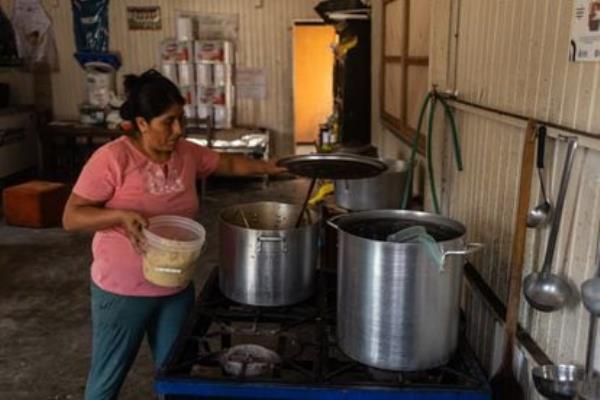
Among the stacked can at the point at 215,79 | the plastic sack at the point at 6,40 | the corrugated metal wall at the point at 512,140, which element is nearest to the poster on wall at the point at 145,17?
the stacked can at the point at 215,79

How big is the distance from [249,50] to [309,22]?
2.62 feet

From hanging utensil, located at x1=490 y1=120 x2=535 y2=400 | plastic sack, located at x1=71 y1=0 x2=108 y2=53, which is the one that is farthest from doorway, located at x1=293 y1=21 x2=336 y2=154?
hanging utensil, located at x1=490 y1=120 x2=535 y2=400

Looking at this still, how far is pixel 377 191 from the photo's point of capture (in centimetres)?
263

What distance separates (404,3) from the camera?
3.45m

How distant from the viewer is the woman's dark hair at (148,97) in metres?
1.66

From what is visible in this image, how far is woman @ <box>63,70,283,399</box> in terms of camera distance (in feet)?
5.40

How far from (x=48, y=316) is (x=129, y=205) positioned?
2.07m

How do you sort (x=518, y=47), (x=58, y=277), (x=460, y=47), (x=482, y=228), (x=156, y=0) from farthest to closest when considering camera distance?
(x=156, y=0) < (x=58, y=277) < (x=460, y=47) < (x=482, y=228) < (x=518, y=47)

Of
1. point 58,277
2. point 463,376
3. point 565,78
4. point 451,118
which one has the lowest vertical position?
point 58,277

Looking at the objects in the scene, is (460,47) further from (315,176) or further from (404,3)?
(404,3)

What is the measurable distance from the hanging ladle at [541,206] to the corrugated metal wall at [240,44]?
618cm

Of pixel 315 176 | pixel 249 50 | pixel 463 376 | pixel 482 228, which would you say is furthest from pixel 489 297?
pixel 249 50

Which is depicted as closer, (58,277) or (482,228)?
(482,228)

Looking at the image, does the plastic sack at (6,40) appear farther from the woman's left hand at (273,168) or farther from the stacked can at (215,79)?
the woman's left hand at (273,168)
